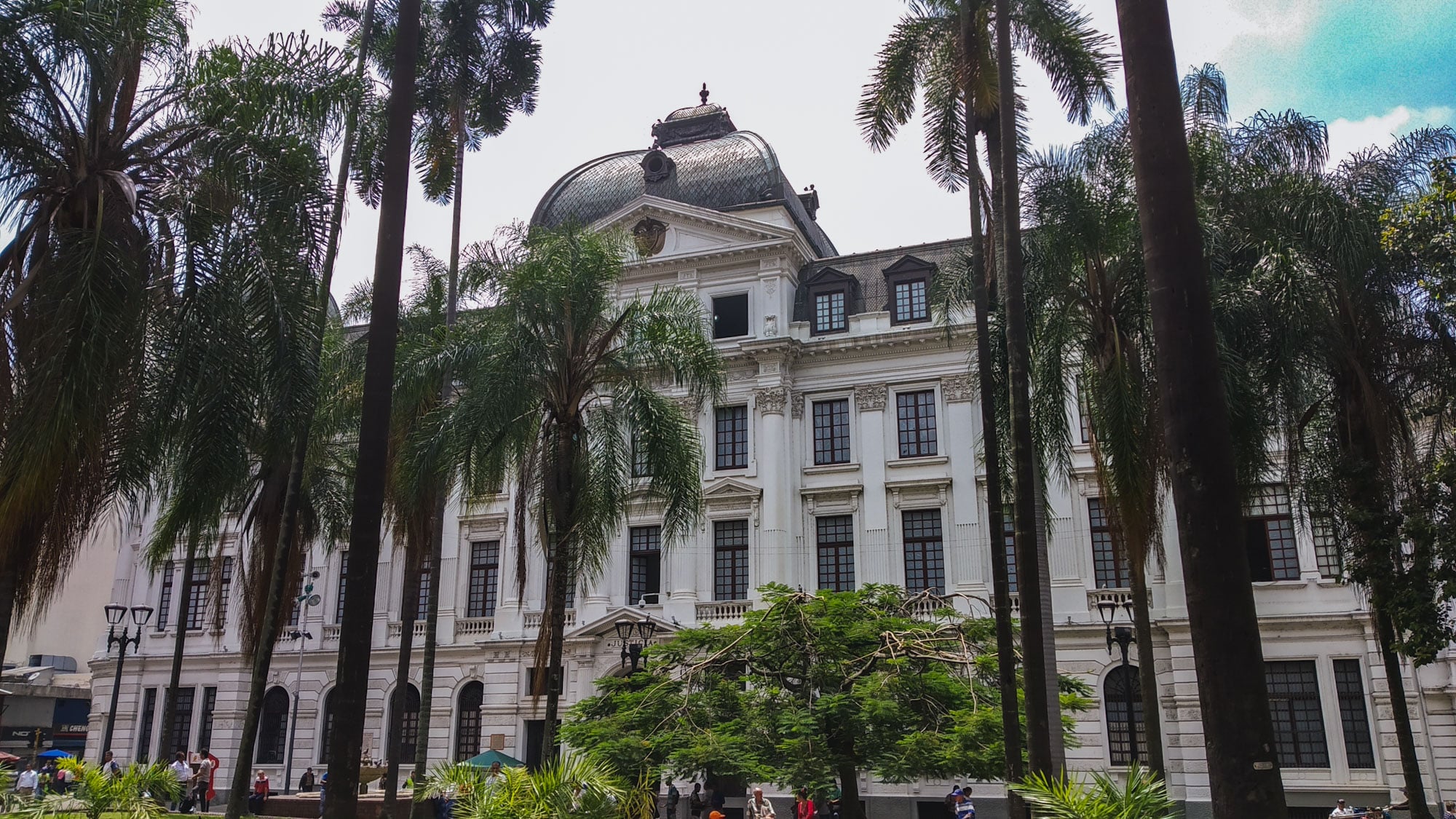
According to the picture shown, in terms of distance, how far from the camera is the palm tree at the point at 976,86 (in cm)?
1756

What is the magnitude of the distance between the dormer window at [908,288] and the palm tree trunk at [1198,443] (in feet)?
88.5

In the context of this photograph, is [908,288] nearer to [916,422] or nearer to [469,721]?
[916,422]

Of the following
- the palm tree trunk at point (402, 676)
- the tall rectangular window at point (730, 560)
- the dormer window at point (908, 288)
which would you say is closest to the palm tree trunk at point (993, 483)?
the palm tree trunk at point (402, 676)

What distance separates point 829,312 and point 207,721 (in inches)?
1025

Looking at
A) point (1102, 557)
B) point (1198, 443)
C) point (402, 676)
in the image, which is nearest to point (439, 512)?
point (402, 676)

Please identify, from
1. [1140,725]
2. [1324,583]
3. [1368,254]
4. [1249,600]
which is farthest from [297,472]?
[1324,583]

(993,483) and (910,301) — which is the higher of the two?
(910,301)

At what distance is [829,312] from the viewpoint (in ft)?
120

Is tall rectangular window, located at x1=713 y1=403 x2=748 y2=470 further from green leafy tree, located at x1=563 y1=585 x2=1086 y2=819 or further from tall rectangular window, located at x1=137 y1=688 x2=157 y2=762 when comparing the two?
tall rectangular window, located at x1=137 y1=688 x2=157 y2=762

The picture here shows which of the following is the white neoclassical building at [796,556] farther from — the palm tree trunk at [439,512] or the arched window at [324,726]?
the palm tree trunk at [439,512]

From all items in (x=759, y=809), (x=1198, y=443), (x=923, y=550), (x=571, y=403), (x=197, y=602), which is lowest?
(x=759, y=809)

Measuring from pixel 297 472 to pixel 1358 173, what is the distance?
1955 centimetres

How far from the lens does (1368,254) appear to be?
18469mm

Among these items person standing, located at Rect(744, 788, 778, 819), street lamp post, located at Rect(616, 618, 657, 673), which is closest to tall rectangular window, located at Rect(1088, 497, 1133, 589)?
person standing, located at Rect(744, 788, 778, 819)
